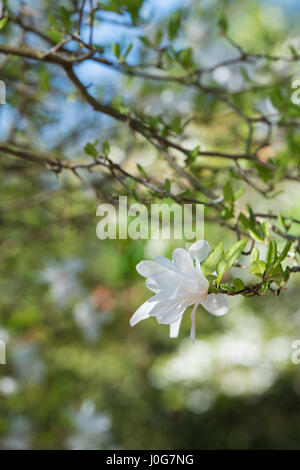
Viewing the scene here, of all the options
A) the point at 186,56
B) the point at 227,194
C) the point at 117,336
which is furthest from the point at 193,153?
the point at 117,336

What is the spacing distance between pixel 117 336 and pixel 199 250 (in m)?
1.65

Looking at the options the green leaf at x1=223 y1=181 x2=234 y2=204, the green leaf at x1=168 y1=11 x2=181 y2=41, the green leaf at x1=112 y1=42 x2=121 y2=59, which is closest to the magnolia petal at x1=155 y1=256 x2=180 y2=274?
the green leaf at x1=223 y1=181 x2=234 y2=204

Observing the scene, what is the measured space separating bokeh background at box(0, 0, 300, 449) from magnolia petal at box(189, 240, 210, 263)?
653mm

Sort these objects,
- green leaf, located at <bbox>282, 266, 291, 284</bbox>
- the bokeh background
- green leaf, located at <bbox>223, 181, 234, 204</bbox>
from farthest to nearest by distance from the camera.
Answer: the bokeh background, green leaf, located at <bbox>223, 181, 234, 204</bbox>, green leaf, located at <bbox>282, 266, 291, 284</bbox>

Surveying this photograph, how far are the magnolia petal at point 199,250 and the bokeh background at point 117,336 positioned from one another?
653mm

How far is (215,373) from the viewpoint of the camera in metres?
2.01

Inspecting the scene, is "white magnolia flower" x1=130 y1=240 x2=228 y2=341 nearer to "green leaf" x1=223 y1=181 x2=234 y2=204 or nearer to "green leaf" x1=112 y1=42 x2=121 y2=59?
"green leaf" x1=223 y1=181 x2=234 y2=204

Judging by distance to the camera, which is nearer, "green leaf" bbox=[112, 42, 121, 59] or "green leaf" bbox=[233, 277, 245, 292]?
"green leaf" bbox=[233, 277, 245, 292]

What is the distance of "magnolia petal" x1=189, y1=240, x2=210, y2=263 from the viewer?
365mm

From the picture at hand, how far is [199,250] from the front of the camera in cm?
37

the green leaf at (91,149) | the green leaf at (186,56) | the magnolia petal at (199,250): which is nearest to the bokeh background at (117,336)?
the green leaf at (186,56)

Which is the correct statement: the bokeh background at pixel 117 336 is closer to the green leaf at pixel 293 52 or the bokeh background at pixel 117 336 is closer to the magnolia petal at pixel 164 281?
the green leaf at pixel 293 52
